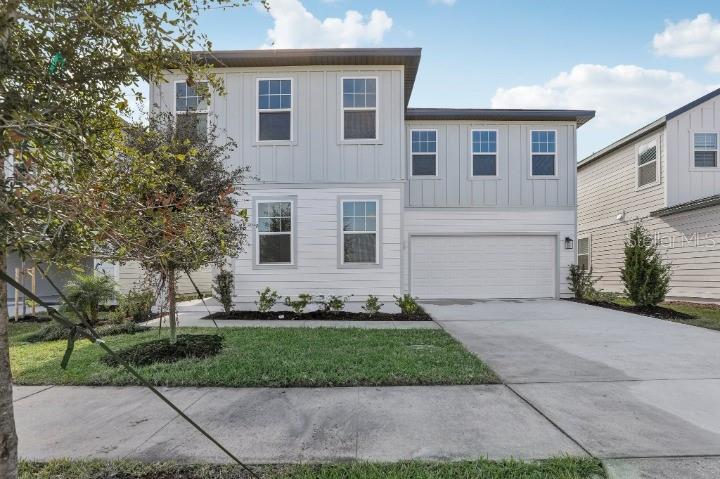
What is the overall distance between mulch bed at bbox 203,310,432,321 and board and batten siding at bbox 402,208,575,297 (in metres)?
3.44

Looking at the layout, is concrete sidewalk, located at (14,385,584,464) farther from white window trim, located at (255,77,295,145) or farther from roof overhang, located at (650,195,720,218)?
roof overhang, located at (650,195,720,218)

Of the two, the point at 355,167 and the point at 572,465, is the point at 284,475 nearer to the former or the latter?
the point at 572,465

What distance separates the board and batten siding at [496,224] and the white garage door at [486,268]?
0.64ft

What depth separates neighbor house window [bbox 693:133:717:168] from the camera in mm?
12133

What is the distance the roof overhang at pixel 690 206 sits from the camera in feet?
34.6

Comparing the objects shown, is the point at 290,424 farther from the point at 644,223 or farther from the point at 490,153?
the point at 644,223

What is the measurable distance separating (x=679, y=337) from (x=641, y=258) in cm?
365

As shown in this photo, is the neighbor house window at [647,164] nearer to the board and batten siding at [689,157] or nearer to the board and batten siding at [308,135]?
the board and batten siding at [689,157]

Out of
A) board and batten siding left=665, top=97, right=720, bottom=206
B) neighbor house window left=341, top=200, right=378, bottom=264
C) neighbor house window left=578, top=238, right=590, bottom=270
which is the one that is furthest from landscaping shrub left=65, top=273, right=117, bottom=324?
neighbor house window left=578, top=238, right=590, bottom=270

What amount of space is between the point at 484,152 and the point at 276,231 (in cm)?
656

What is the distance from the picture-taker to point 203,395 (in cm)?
388

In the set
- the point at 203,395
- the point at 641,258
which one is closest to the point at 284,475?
the point at 203,395

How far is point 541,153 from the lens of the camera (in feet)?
39.4

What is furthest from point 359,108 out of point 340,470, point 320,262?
point 340,470
